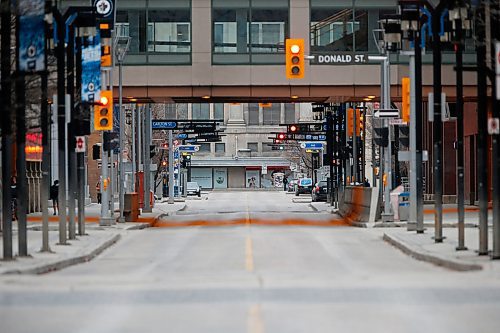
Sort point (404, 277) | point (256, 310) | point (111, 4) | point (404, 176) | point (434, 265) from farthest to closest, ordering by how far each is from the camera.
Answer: point (404, 176), point (111, 4), point (434, 265), point (404, 277), point (256, 310)

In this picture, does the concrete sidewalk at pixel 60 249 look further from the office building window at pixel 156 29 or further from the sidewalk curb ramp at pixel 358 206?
the office building window at pixel 156 29

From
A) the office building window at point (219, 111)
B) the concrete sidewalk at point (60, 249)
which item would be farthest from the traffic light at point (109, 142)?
the office building window at point (219, 111)

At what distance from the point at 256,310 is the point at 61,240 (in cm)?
1400

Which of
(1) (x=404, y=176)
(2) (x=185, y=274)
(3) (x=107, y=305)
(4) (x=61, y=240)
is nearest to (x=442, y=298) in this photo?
(3) (x=107, y=305)

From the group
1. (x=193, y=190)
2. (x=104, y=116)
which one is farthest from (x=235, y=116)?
(x=104, y=116)

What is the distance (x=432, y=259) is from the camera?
22531 millimetres

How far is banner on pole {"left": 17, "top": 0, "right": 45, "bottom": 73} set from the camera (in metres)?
21.3

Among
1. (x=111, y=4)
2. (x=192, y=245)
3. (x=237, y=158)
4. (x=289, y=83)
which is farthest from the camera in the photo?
(x=237, y=158)

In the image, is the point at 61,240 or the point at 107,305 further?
the point at 61,240

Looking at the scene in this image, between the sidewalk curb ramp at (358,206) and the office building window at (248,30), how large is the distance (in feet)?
22.4

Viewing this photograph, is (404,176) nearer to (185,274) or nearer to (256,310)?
(185,274)

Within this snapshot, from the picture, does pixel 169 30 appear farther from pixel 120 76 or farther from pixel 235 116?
pixel 235 116

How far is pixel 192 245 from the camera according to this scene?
97.3 feet

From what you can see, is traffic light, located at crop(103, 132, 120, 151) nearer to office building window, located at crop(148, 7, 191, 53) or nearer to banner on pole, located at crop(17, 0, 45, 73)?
office building window, located at crop(148, 7, 191, 53)
